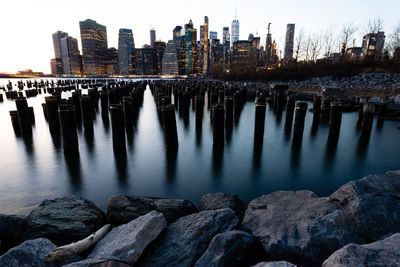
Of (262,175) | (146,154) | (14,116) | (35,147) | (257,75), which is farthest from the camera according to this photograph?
(257,75)

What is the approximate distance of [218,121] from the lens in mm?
11117

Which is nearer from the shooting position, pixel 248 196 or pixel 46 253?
pixel 46 253

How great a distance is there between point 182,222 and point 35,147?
1060 cm

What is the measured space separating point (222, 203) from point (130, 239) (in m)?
2.41

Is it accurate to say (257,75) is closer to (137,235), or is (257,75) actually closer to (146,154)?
(146,154)

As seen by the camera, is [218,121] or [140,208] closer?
[140,208]

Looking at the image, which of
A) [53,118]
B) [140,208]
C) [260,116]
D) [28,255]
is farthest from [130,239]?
[53,118]

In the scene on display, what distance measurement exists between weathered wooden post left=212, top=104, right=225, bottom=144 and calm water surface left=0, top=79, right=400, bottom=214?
54 cm

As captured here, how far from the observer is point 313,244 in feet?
11.5

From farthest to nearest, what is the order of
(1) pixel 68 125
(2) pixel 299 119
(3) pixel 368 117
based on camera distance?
(3) pixel 368 117 < (2) pixel 299 119 < (1) pixel 68 125

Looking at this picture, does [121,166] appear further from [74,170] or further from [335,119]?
[335,119]

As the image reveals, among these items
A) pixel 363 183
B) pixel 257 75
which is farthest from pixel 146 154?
pixel 257 75

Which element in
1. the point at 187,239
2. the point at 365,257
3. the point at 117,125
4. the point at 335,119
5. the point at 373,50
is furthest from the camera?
the point at 373,50

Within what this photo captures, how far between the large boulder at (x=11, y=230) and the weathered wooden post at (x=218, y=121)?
7770mm
